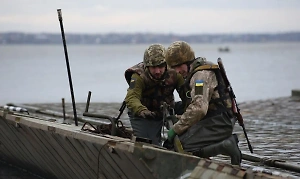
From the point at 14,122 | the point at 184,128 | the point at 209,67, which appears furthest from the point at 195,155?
the point at 14,122

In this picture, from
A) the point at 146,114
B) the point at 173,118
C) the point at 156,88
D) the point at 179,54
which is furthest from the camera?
the point at 156,88

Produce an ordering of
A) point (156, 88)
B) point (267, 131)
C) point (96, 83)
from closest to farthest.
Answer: point (156, 88), point (267, 131), point (96, 83)

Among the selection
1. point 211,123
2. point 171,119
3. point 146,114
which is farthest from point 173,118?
point 146,114

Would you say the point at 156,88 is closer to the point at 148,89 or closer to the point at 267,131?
the point at 148,89

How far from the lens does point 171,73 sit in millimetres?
11188

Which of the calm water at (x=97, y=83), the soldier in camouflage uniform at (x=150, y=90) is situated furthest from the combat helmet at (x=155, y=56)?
the calm water at (x=97, y=83)

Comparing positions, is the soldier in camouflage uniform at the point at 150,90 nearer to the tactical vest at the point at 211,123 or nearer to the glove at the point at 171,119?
the glove at the point at 171,119

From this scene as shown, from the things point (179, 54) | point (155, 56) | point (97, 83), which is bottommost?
point (97, 83)

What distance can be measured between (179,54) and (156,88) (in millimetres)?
1563

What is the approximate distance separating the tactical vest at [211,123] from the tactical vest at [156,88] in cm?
147

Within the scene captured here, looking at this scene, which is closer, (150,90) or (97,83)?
(150,90)

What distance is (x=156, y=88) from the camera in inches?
441

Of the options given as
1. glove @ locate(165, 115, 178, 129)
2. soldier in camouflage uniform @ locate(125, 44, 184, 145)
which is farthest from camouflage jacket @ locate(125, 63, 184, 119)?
glove @ locate(165, 115, 178, 129)

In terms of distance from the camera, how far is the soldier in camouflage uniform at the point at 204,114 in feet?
30.8
